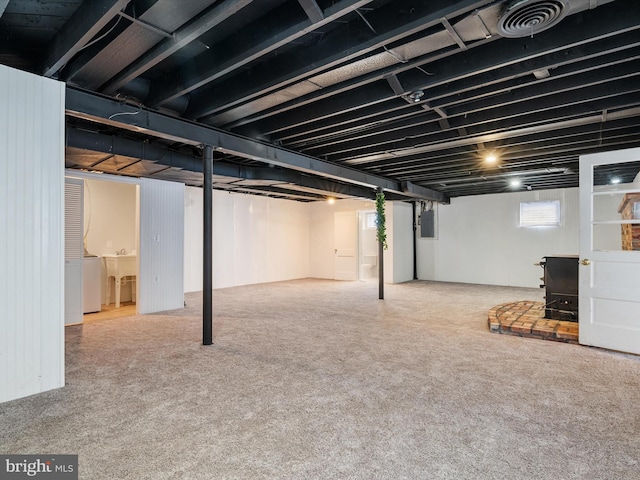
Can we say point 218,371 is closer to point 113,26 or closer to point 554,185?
point 113,26

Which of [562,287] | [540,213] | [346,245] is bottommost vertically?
[562,287]

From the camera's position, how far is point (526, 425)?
7.40 ft

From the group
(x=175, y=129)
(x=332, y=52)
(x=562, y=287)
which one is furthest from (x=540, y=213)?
(x=175, y=129)

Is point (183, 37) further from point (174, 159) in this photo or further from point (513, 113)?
point (513, 113)

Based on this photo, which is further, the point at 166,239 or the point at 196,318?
the point at 166,239

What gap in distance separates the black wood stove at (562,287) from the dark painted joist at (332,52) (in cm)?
375

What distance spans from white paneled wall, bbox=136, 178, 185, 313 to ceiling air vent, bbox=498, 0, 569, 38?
5.24 metres

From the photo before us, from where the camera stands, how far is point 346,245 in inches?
402

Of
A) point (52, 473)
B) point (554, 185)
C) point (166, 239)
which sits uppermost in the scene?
point (554, 185)

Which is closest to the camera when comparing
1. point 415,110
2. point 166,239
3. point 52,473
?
point 52,473

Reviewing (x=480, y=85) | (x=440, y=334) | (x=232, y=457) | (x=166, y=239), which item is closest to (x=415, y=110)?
(x=480, y=85)

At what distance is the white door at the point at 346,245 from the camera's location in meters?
10.1

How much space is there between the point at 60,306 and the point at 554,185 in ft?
29.6

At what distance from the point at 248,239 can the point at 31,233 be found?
21.1 feet
